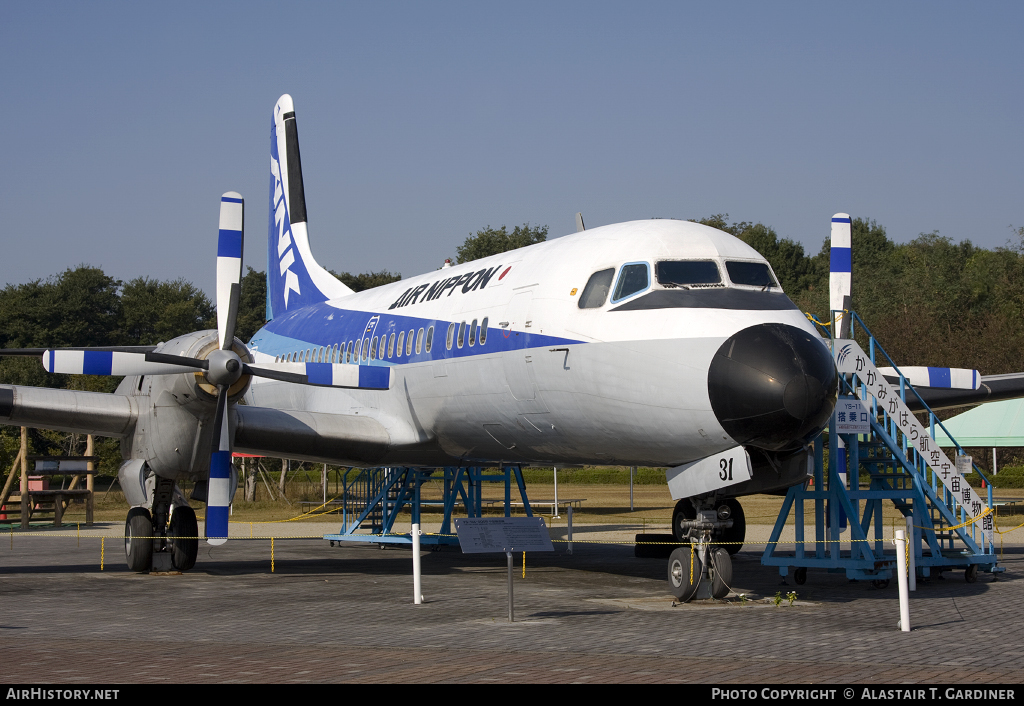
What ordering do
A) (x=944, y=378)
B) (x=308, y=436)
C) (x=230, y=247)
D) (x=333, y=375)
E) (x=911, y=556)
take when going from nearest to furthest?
1. (x=911, y=556)
2. (x=333, y=375)
3. (x=308, y=436)
4. (x=230, y=247)
5. (x=944, y=378)

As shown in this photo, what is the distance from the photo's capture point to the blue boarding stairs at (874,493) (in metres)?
13.7

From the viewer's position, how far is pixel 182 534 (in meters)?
15.5

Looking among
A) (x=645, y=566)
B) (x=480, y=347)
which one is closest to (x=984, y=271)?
(x=645, y=566)

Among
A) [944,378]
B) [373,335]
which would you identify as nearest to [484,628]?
[373,335]

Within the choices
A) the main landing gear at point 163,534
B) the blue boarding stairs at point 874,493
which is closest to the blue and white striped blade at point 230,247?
the main landing gear at point 163,534

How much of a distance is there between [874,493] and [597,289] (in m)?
4.76

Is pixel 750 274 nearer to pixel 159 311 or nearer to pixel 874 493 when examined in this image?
pixel 874 493

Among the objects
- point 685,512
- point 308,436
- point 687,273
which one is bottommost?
point 685,512

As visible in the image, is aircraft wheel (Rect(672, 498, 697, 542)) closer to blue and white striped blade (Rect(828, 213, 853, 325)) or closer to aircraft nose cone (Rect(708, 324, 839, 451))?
aircraft nose cone (Rect(708, 324, 839, 451))

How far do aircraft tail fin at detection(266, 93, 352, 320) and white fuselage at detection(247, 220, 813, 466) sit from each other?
6.11m

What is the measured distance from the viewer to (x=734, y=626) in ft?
32.9

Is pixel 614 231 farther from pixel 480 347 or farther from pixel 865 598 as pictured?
pixel 865 598

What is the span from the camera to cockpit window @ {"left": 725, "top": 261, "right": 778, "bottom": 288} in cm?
1143
